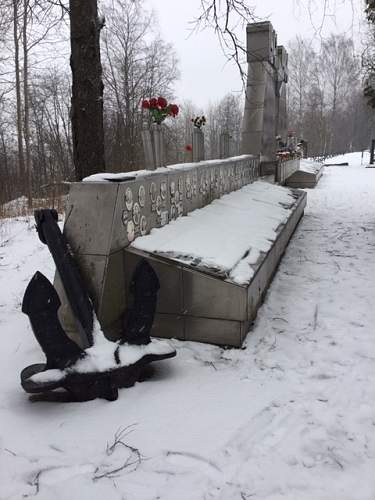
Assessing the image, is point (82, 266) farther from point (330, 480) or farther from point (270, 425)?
point (330, 480)

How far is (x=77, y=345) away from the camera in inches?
113

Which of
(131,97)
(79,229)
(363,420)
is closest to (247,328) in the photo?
(363,420)

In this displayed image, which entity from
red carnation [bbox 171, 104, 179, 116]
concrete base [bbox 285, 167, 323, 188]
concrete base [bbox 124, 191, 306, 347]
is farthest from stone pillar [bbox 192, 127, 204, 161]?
concrete base [bbox 285, 167, 323, 188]

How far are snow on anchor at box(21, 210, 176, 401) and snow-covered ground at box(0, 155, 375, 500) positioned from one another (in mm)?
119

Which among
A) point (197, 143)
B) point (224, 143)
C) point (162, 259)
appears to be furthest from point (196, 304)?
point (224, 143)

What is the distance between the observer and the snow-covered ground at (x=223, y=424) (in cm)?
208

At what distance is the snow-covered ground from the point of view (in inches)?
81.8

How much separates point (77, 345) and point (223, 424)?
1052mm

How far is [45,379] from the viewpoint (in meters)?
2.66

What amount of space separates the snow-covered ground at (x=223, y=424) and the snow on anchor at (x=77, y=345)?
119mm

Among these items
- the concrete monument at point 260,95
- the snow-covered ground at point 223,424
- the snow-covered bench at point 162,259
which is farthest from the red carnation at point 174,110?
the concrete monument at point 260,95

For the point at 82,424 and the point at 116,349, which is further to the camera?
the point at 116,349

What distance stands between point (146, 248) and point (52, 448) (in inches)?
68.4

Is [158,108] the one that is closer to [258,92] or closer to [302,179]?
[258,92]
